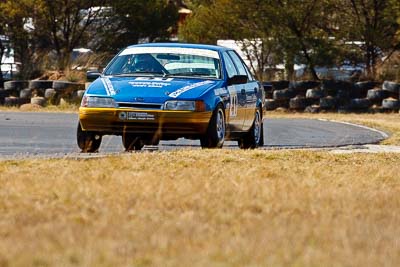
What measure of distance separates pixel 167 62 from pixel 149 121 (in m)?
1.40

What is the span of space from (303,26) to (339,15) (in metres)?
1.14

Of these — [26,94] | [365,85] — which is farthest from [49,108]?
[365,85]

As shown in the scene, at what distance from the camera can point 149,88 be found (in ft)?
47.8

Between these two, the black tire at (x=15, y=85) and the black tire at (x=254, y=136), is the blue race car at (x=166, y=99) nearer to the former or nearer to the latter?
the black tire at (x=254, y=136)

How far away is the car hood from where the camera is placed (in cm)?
1444

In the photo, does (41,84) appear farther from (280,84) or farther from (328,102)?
(328,102)

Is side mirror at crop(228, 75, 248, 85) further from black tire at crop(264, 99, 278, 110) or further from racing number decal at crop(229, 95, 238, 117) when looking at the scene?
black tire at crop(264, 99, 278, 110)

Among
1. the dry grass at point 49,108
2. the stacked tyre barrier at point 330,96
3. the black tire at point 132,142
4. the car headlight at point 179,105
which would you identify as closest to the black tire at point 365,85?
the stacked tyre barrier at point 330,96

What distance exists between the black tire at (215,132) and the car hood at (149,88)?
0.33 m

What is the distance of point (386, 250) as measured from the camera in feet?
23.0

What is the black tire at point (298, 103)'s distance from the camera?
3444 centimetres

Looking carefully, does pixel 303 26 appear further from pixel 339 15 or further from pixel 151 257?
pixel 151 257

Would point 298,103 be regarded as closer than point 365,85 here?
Yes

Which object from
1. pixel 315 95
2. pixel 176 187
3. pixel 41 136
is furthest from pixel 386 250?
pixel 315 95
